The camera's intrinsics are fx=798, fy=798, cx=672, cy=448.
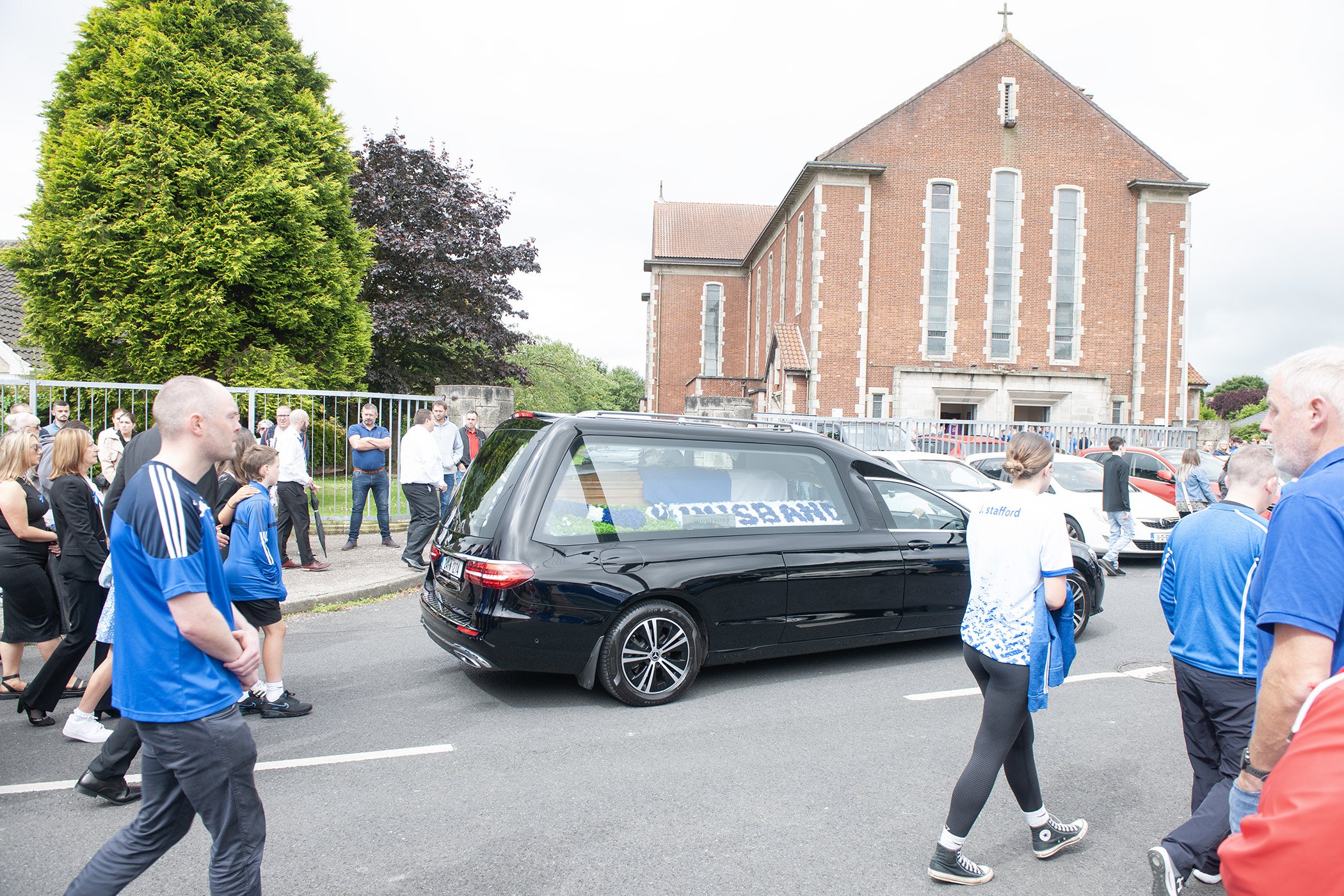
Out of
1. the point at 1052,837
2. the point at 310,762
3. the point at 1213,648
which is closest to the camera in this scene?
the point at 1213,648

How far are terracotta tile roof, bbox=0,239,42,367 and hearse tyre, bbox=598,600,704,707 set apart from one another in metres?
21.8

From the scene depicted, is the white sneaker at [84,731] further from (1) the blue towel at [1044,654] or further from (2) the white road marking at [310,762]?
(1) the blue towel at [1044,654]

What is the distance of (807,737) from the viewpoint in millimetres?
4598

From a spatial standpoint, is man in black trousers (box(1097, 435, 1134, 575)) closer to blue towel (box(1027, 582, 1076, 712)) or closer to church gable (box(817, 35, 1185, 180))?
blue towel (box(1027, 582, 1076, 712))

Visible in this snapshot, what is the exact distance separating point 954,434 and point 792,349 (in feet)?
33.2

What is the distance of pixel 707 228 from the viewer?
4878 cm

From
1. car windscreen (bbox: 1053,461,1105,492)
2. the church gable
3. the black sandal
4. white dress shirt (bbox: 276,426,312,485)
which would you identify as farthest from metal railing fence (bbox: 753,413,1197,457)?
the black sandal

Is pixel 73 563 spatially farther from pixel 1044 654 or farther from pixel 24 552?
pixel 1044 654

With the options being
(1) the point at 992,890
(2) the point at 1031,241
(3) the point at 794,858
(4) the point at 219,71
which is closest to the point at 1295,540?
(1) the point at 992,890

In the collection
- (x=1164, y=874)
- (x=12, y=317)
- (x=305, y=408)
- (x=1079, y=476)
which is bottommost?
(x=1164, y=874)

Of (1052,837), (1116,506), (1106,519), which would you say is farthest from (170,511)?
(1106,519)

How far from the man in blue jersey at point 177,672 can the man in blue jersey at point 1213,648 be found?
10.2 ft

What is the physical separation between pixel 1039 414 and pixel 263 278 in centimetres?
2602

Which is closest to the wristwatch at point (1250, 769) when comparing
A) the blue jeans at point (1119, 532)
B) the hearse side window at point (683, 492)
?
the hearse side window at point (683, 492)
